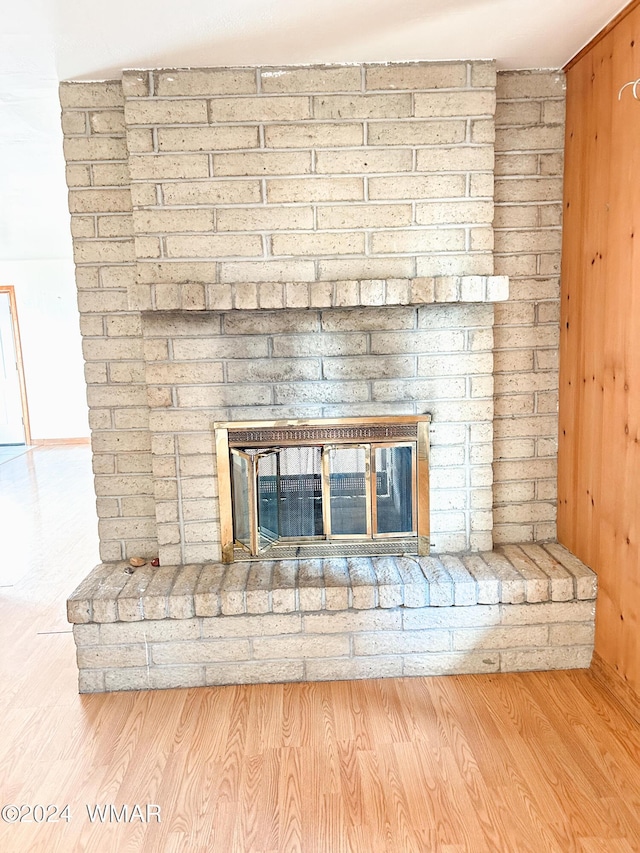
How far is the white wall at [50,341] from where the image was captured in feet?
22.7

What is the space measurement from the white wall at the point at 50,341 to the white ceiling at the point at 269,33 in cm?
481

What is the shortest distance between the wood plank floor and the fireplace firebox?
53cm

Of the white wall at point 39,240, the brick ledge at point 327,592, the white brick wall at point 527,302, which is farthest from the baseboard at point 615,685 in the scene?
the white wall at point 39,240

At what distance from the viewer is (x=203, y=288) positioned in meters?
2.18

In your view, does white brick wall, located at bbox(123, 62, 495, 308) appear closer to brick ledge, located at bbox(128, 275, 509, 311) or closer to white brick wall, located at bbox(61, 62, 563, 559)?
white brick wall, located at bbox(61, 62, 563, 559)

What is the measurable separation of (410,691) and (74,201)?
7.18ft

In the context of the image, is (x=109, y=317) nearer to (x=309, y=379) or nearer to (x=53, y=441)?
(x=309, y=379)

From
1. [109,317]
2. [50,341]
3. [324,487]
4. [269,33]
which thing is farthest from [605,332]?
[50,341]

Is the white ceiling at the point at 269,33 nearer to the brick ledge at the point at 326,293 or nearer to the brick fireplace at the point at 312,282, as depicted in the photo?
the brick fireplace at the point at 312,282

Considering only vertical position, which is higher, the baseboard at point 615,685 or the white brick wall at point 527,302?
the white brick wall at point 527,302

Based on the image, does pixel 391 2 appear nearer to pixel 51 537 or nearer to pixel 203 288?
pixel 203 288

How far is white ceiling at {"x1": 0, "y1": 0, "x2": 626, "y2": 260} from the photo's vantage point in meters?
1.79

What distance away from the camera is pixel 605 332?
2.10 meters

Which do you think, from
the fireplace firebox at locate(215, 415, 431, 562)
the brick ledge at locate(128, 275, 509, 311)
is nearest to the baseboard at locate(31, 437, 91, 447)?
the fireplace firebox at locate(215, 415, 431, 562)
